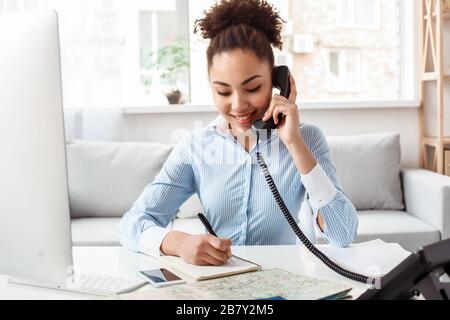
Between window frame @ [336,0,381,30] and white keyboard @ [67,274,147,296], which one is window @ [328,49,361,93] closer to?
window frame @ [336,0,381,30]

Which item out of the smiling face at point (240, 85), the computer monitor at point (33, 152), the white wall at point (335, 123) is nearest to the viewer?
the computer monitor at point (33, 152)

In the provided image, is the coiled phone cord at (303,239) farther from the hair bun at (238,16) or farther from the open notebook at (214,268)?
the hair bun at (238,16)

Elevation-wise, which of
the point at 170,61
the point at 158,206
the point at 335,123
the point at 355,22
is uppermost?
the point at 355,22

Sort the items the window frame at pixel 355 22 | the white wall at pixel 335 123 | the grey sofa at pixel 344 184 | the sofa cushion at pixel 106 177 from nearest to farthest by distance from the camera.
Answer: the grey sofa at pixel 344 184 → the sofa cushion at pixel 106 177 → the white wall at pixel 335 123 → the window frame at pixel 355 22

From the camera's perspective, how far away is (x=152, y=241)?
3.96 ft

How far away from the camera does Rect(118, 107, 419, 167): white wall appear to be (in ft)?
10.7

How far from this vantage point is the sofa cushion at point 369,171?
2.92 meters

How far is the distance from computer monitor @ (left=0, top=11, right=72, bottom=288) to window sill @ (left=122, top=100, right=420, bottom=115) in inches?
93.9

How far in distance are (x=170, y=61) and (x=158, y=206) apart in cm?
210

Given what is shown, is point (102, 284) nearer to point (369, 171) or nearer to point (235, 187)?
point (235, 187)

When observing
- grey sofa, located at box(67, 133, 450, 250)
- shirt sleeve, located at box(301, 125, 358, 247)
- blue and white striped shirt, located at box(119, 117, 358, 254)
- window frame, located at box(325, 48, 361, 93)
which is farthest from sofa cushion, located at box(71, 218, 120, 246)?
window frame, located at box(325, 48, 361, 93)

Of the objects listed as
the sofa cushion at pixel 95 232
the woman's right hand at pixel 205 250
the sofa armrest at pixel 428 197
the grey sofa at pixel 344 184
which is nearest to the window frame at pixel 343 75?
the grey sofa at pixel 344 184

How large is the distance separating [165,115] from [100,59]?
0.47 metres

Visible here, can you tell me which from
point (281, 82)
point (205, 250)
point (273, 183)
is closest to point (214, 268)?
point (205, 250)
